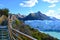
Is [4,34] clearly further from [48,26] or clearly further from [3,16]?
[3,16]

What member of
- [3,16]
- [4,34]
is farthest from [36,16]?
[4,34]

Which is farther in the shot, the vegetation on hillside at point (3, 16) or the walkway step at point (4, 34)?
the vegetation on hillside at point (3, 16)

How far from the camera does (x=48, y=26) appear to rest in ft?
23.0

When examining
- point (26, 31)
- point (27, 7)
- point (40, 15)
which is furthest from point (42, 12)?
point (26, 31)

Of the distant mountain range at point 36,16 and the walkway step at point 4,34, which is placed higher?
the distant mountain range at point 36,16

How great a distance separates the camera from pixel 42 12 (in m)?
7.12

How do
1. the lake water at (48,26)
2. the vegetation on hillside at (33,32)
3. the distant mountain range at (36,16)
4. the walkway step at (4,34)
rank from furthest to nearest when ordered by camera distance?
the distant mountain range at (36,16), the lake water at (48,26), the vegetation on hillside at (33,32), the walkway step at (4,34)

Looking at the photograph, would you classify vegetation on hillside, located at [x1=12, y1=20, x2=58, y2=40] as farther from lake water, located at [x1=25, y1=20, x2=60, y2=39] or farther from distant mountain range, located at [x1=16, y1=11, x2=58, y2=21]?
distant mountain range, located at [x1=16, y1=11, x2=58, y2=21]

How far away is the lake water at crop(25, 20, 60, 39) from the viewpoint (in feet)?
22.6

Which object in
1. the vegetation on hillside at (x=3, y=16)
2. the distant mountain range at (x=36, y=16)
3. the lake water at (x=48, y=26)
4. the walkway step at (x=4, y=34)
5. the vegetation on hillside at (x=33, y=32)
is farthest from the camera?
the vegetation on hillside at (x=3, y=16)

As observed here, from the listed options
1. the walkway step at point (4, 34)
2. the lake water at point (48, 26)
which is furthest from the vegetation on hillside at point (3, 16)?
the walkway step at point (4, 34)

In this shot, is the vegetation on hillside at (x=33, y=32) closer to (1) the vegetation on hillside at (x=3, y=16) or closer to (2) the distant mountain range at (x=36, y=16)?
(2) the distant mountain range at (x=36, y=16)

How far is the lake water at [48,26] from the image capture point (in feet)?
22.6

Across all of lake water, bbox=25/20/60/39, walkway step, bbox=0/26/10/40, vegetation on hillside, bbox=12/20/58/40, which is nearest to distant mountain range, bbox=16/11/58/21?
lake water, bbox=25/20/60/39
